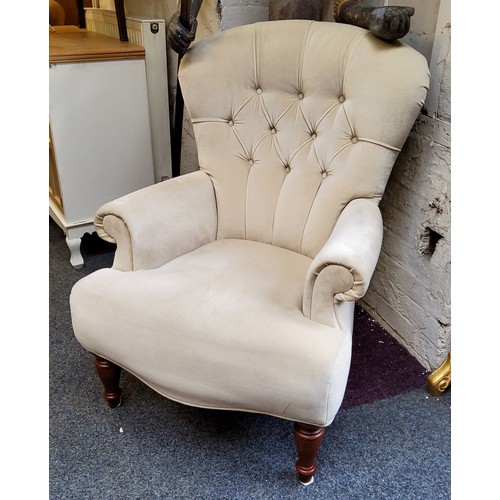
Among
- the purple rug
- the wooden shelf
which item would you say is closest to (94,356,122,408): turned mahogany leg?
the purple rug

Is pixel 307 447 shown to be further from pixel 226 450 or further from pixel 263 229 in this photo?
pixel 263 229

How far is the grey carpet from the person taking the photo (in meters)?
1.09

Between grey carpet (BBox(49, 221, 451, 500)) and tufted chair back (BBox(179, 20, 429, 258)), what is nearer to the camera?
grey carpet (BBox(49, 221, 451, 500))

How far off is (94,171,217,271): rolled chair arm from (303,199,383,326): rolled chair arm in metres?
0.45

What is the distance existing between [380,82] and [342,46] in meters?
0.17

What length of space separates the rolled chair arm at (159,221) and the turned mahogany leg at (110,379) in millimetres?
248

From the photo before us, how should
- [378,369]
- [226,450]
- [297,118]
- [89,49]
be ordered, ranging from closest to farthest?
[226,450] → [297,118] → [378,369] → [89,49]

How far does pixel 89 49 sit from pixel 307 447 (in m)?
1.52

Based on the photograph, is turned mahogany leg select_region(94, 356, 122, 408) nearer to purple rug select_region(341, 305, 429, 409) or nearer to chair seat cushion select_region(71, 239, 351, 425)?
chair seat cushion select_region(71, 239, 351, 425)

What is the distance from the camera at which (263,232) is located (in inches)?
56.2

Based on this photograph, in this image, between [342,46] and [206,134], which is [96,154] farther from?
[342,46]

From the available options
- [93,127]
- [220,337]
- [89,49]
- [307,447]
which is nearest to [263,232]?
[220,337]

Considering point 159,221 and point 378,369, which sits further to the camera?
point 378,369

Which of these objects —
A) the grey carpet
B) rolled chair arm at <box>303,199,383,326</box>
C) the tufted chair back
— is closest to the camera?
rolled chair arm at <box>303,199,383,326</box>
